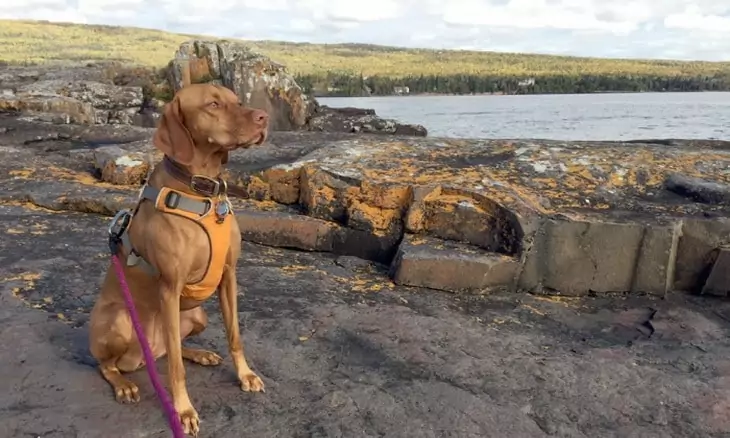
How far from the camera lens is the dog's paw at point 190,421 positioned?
10.8ft

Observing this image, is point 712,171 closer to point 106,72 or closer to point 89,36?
point 106,72

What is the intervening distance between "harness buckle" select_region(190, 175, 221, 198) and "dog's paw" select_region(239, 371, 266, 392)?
38.2 inches

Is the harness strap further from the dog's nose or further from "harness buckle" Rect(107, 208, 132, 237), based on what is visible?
the dog's nose

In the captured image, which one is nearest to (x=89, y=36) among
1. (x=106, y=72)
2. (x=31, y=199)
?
(x=106, y=72)

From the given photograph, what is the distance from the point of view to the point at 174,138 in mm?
3480

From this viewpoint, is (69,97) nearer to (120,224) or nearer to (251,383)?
(120,224)

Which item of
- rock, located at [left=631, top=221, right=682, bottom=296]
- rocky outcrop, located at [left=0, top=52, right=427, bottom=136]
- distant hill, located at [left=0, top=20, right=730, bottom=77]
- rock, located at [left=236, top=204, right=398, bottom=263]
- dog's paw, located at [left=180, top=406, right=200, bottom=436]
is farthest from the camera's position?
distant hill, located at [left=0, top=20, right=730, bottom=77]

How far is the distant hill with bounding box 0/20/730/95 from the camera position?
219 ft

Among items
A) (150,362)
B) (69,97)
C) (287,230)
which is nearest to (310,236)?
(287,230)

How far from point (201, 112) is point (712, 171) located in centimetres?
506

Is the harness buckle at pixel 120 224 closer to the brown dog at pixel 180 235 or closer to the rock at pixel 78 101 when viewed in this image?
the brown dog at pixel 180 235

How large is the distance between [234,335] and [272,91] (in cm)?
1800

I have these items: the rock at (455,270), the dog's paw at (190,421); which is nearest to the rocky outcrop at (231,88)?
the rock at (455,270)

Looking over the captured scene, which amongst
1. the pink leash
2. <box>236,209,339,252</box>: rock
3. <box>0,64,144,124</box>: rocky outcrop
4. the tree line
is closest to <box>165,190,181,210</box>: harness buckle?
the pink leash
